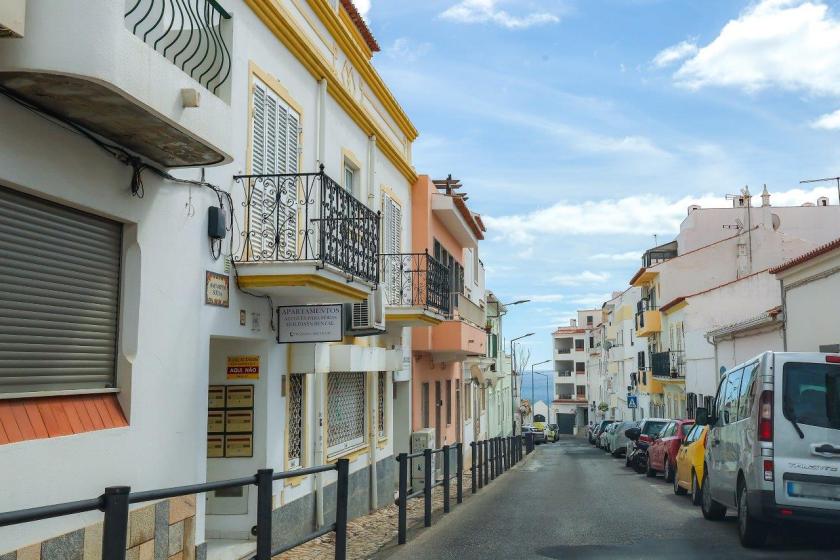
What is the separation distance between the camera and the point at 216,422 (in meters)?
9.71

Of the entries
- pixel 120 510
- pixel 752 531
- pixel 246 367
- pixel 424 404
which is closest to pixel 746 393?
pixel 752 531

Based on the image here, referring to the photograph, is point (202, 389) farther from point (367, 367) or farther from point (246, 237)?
point (367, 367)

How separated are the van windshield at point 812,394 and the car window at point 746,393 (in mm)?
567

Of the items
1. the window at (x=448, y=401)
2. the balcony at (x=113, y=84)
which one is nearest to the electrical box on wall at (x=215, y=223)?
the balcony at (x=113, y=84)

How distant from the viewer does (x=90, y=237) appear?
6555 mm

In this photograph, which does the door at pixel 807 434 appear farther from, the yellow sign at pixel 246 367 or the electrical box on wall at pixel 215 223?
the electrical box on wall at pixel 215 223

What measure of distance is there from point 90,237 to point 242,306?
2.72m

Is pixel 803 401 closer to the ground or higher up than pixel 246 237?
closer to the ground

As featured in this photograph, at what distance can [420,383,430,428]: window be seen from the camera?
19.9m

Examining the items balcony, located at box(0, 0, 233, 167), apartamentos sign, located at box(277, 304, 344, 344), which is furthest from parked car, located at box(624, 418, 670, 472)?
balcony, located at box(0, 0, 233, 167)

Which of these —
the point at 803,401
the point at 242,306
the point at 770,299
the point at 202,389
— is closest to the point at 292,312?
the point at 242,306

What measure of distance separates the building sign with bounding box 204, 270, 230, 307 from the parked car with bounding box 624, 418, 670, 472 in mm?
18326

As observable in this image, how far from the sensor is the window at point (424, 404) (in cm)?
1994

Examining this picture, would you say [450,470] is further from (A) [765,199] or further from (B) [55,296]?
(A) [765,199]
